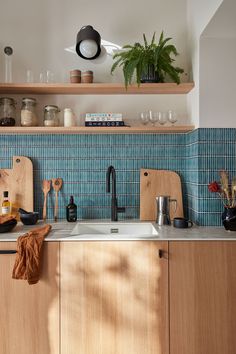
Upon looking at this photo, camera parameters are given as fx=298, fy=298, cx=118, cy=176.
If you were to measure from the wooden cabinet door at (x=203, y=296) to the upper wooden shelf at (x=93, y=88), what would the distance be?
114 centimetres

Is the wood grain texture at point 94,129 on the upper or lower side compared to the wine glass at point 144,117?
lower

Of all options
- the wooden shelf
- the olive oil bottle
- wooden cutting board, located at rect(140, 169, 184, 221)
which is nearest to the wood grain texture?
the wooden shelf

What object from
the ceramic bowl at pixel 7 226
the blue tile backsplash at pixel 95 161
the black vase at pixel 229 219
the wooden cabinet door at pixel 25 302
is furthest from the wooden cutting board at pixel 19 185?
the black vase at pixel 229 219

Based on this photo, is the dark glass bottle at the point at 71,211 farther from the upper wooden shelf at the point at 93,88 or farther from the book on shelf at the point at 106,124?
the upper wooden shelf at the point at 93,88

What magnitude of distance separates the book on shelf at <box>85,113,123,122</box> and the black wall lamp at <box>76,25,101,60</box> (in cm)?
48

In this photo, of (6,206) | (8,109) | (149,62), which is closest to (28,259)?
(6,206)

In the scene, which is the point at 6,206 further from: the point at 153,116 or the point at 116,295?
the point at 153,116

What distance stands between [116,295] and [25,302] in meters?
0.53

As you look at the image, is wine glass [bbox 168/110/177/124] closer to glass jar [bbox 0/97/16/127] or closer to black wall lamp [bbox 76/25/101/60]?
black wall lamp [bbox 76/25/101/60]

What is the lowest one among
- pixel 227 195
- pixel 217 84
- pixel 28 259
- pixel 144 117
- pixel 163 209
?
pixel 28 259

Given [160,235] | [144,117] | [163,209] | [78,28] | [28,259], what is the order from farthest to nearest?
[78,28], [144,117], [163,209], [160,235], [28,259]

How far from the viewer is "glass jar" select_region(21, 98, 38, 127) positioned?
218 centimetres

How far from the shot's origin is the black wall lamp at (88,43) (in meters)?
2.21

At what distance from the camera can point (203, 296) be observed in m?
1.71
